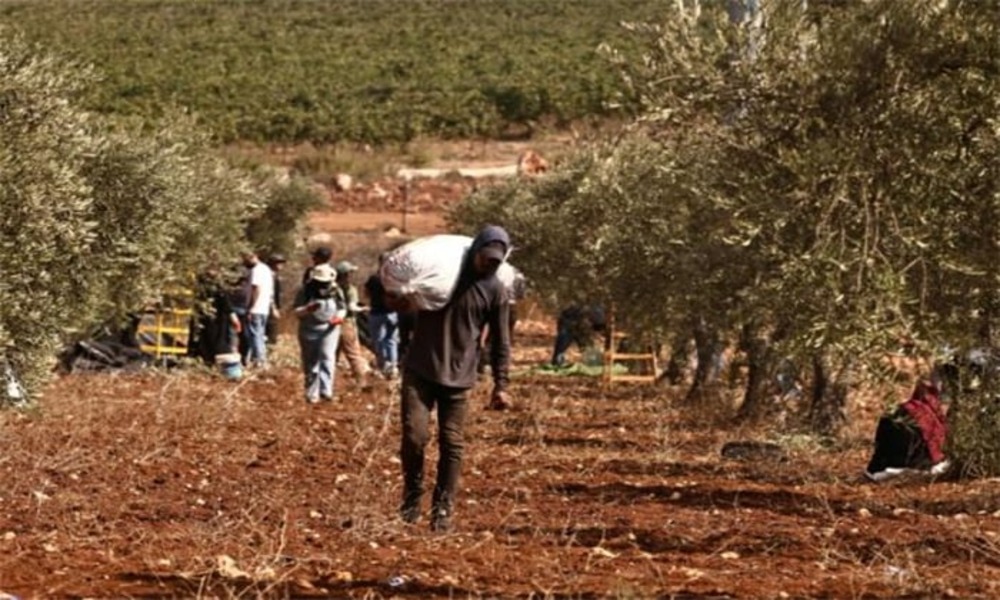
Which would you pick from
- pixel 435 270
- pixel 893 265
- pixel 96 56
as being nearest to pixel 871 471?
pixel 893 265

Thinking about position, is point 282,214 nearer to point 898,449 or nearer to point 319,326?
point 319,326

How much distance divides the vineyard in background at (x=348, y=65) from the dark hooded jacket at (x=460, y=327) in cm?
5561

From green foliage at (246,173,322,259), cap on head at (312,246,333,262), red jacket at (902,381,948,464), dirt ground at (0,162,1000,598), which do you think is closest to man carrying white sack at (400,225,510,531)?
dirt ground at (0,162,1000,598)

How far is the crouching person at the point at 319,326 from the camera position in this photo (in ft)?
67.2

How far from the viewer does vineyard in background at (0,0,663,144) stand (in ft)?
238

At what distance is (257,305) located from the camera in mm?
25453

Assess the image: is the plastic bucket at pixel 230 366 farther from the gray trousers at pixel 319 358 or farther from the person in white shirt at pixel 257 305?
the gray trousers at pixel 319 358

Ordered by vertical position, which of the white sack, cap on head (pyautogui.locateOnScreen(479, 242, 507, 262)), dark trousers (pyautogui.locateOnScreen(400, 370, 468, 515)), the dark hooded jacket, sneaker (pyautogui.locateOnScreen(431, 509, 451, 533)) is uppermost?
cap on head (pyautogui.locateOnScreen(479, 242, 507, 262))

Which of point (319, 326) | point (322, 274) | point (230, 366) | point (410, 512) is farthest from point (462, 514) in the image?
point (230, 366)

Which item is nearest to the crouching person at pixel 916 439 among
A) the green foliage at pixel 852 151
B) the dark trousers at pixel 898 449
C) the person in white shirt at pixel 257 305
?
the dark trousers at pixel 898 449

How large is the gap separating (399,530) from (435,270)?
137cm

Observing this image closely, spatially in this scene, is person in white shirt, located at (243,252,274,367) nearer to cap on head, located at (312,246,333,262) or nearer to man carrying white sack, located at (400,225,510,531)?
cap on head, located at (312,246,333,262)

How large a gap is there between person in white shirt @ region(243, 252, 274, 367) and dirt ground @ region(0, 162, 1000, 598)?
497cm

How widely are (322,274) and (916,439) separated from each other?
24.5 feet
